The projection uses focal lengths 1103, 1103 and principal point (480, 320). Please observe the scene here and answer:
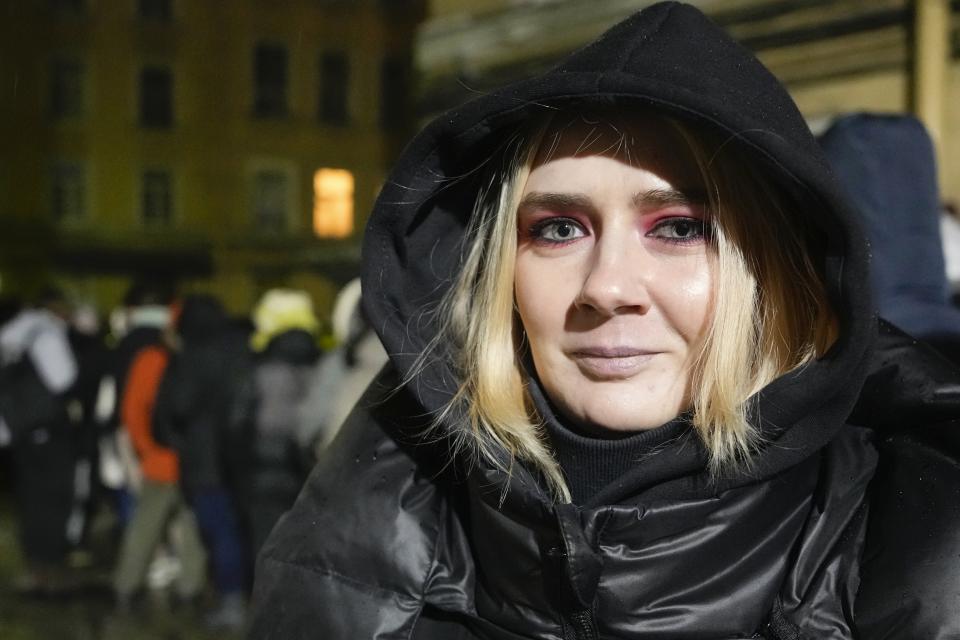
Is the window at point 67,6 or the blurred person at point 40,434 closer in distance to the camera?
the blurred person at point 40,434

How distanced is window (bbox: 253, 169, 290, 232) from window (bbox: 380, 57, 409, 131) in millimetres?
3753

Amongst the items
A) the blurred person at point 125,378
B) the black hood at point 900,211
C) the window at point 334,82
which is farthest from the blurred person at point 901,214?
the window at point 334,82

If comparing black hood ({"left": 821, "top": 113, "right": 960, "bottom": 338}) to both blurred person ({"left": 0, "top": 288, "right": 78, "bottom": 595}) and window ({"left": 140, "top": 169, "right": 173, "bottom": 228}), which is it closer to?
blurred person ({"left": 0, "top": 288, "right": 78, "bottom": 595})

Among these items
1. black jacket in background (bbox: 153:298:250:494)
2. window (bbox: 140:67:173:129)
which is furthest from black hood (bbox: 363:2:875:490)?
window (bbox: 140:67:173:129)

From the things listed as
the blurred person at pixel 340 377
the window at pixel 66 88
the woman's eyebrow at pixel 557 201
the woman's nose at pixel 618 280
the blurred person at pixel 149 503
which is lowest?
the blurred person at pixel 149 503

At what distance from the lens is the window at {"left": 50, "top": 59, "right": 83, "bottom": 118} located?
3155cm

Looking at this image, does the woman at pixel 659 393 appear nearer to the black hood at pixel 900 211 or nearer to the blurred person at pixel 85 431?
A: the black hood at pixel 900 211

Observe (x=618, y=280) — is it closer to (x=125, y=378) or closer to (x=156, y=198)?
(x=125, y=378)

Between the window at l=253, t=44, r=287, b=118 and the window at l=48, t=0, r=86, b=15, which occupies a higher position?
the window at l=48, t=0, r=86, b=15

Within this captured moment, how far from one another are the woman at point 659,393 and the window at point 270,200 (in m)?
31.9

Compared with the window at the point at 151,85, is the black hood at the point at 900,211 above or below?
below

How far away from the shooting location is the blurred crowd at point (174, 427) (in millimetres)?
5887

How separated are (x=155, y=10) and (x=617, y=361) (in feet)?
109

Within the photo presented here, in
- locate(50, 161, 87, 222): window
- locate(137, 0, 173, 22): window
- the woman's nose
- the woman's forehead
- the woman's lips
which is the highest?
locate(137, 0, 173, 22): window
